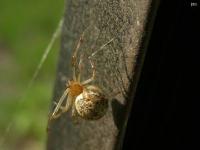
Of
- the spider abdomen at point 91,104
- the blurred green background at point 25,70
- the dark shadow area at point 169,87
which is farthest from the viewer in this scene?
the blurred green background at point 25,70

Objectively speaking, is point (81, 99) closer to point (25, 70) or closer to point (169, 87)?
point (169, 87)

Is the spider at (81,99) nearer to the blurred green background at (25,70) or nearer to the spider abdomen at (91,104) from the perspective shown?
the spider abdomen at (91,104)

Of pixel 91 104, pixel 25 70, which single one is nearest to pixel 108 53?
pixel 91 104

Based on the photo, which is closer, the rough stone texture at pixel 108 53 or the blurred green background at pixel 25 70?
the rough stone texture at pixel 108 53

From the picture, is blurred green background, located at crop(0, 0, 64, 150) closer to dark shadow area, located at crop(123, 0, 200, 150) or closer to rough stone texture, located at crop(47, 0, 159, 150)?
rough stone texture, located at crop(47, 0, 159, 150)

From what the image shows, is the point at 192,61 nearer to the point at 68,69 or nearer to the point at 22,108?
the point at 68,69

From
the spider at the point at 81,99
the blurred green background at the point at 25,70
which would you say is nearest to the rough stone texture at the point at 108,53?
the spider at the point at 81,99

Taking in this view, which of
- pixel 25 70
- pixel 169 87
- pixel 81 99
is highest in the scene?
pixel 169 87

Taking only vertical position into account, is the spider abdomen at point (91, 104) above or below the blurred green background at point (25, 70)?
above
